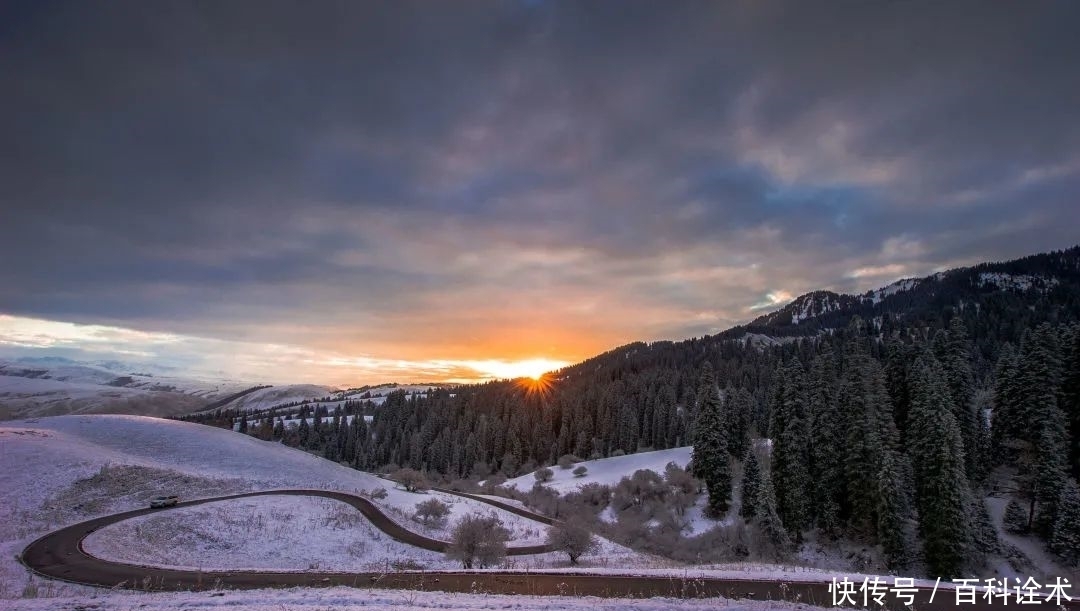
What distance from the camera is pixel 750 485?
59.8 meters

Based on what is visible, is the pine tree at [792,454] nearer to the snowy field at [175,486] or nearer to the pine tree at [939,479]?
the pine tree at [939,479]

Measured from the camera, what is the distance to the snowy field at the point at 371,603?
44.7 ft

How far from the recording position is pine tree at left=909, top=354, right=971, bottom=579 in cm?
3972

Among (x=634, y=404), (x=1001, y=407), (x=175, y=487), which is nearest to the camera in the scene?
(x=175, y=487)

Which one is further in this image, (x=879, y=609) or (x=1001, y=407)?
(x=1001, y=407)

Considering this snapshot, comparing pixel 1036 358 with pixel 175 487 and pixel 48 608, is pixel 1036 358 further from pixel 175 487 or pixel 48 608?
pixel 175 487

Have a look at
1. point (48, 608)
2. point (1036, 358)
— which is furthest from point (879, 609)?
point (1036, 358)

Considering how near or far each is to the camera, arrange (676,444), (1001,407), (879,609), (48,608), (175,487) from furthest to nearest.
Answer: (676,444) → (1001,407) → (175,487) → (879,609) → (48,608)

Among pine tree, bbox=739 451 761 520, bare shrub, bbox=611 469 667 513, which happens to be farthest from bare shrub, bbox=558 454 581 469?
pine tree, bbox=739 451 761 520

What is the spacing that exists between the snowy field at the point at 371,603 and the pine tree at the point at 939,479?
3775 centimetres

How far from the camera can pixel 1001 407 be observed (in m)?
55.9

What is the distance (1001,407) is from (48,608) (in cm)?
7872

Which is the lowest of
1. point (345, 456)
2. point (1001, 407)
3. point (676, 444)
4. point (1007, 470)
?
point (345, 456)

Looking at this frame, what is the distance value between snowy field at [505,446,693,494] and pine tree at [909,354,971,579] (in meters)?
45.5
